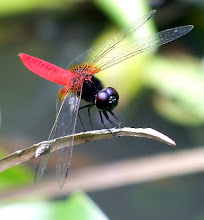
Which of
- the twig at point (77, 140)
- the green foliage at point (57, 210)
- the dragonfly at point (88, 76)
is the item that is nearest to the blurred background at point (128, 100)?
the green foliage at point (57, 210)

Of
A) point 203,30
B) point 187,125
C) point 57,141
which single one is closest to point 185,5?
point 203,30

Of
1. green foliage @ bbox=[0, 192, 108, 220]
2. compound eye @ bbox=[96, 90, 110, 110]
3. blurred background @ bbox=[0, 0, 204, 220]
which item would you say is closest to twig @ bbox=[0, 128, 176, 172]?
compound eye @ bbox=[96, 90, 110, 110]

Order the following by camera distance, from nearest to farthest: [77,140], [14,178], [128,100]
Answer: [77,140], [14,178], [128,100]

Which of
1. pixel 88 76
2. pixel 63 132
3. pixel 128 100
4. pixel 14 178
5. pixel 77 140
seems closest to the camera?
pixel 77 140

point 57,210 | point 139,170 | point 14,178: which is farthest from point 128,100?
point 57,210

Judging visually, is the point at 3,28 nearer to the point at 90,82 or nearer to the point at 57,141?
the point at 90,82

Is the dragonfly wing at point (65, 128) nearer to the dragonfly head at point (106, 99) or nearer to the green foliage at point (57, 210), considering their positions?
the dragonfly head at point (106, 99)

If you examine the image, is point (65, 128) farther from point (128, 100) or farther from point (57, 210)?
point (128, 100)

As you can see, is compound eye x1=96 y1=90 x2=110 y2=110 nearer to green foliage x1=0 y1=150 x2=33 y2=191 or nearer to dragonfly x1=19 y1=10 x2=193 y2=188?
dragonfly x1=19 y1=10 x2=193 y2=188
